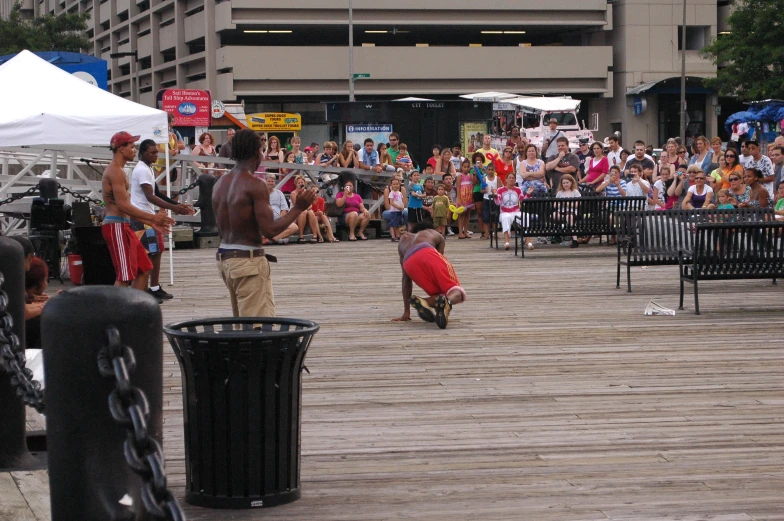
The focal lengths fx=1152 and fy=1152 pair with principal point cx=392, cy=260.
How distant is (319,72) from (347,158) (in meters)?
35.7

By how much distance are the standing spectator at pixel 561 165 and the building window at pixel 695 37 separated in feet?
138

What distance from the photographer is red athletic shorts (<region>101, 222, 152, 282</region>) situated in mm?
11977

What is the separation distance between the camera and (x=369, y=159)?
25.1m

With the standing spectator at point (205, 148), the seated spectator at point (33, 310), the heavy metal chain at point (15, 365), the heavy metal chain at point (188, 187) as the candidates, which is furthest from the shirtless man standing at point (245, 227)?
the standing spectator at point (205, 148)

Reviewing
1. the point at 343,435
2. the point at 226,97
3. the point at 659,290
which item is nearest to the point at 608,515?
the point at 343,435

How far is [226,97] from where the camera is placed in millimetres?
58562

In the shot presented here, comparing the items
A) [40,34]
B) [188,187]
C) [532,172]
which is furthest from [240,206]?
[40,34]

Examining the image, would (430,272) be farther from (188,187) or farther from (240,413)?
(188,187)

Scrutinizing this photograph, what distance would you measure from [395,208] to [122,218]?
11997mm

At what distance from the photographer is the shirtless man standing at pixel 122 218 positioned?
11773 mm

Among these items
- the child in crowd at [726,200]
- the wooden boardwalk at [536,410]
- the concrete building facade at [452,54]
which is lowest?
the wooden boardwalk at [536,410]

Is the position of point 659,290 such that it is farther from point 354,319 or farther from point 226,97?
point 226,97

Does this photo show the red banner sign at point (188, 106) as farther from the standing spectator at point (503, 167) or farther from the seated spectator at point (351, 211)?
the standing spectator at point (503, 167)

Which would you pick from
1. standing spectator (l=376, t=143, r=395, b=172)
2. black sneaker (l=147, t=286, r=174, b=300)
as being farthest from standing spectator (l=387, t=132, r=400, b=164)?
black sneaker (l=147, t=286, r=174, b=300)
